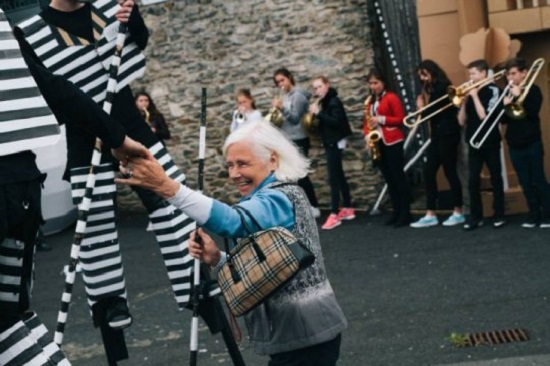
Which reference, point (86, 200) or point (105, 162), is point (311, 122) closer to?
point (105, 162)

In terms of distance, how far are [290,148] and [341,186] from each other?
8359 millimetres

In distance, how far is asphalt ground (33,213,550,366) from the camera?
23.3ft

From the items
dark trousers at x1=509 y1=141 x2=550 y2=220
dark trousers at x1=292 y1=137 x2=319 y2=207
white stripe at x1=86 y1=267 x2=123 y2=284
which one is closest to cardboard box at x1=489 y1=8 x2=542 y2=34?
dark trousers at x1=509 y1=141 x2=550 y2=220

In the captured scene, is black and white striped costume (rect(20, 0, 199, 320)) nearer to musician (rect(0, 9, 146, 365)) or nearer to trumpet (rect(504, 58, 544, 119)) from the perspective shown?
musician (rect(0, 9, 146, 365))

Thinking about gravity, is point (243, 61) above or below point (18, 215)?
below

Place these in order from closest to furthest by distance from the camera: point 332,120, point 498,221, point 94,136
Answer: point 94,136 < point 498,221 < point 332,120

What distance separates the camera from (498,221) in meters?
11.4

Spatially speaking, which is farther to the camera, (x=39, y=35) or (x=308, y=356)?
(x=39, y=35)

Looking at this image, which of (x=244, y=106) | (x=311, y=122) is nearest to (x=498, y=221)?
(x=311, y=122)

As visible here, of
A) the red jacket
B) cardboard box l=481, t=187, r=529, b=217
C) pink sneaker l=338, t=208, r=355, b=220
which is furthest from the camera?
pink sneaker l=338, t=208, r=355, b=220

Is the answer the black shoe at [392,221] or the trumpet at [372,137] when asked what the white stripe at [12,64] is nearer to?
the trumpet at [372,137]

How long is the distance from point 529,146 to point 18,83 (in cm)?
775

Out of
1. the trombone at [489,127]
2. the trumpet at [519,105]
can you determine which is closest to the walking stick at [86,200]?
the trumpet at [519,105]

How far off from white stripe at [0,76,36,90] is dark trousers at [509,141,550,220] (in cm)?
769
